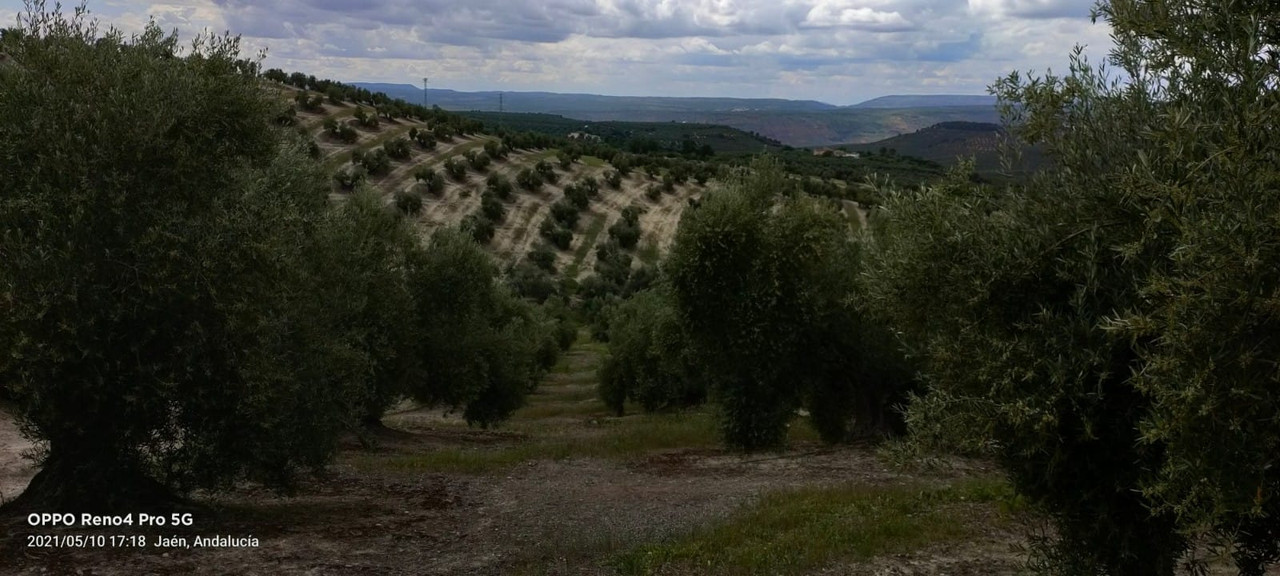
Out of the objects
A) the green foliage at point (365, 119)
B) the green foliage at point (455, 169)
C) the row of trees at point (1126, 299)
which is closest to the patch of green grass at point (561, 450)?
the row of trees at point (1126, 299)

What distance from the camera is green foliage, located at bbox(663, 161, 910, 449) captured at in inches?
880

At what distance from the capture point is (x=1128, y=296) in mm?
7656

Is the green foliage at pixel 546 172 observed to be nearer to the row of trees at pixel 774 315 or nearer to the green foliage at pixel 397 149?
the green foliage at pixel 397 149

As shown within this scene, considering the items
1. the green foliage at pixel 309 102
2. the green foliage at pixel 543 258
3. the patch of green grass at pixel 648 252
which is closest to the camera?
the green foliage at pixel 543 258

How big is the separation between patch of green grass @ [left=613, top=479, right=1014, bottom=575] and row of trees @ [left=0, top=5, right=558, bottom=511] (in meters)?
6.15

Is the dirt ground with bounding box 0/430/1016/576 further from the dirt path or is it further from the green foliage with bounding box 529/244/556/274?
the green foliage with bounding box 529/244/556/274

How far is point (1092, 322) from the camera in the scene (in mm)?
7840

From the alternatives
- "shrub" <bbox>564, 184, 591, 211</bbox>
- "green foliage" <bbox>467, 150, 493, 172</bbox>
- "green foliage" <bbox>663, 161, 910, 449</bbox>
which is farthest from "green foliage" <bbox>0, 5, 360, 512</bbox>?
"green foliage" <bbox>467, 150, 493, 172</bbox>

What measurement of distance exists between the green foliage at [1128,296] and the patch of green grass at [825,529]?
3.43 metres

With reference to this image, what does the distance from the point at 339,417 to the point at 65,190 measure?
19.3 feet

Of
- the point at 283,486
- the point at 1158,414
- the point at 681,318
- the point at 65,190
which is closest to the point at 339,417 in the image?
the point at 283,486

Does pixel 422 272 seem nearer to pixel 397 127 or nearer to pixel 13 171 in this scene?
pixel 13 171

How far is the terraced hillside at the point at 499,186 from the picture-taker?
72875mm

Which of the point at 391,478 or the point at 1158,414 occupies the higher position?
the point at 1158,414
